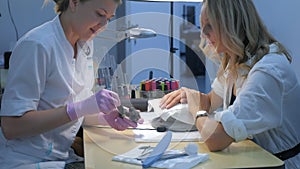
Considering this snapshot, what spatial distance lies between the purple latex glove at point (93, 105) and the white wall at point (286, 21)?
1162mm

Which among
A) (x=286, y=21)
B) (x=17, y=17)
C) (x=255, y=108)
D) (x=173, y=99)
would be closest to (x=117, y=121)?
(x=173, y=99)

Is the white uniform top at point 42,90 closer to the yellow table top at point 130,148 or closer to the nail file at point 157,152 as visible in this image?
the yellow table top at point 130,148

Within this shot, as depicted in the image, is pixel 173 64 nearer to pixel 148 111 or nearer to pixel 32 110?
pixel 148 111

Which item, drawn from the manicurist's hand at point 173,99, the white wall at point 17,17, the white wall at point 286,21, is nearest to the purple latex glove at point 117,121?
the manicurist's hand at point 173,99

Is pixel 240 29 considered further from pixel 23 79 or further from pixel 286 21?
pixel 286 21

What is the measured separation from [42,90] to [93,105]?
0.49 feet

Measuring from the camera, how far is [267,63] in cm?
101

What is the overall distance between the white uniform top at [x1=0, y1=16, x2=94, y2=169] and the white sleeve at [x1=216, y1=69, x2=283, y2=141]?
445mm

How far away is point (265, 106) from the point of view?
981 mm

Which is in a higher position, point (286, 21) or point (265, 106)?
point (286, 21)

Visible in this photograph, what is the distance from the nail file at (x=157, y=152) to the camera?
85 centimetres

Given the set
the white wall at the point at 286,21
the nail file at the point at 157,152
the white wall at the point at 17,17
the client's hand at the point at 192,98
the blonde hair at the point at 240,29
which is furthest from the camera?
the white wall at the point at 17,17

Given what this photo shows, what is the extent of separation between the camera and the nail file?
0.85 meters

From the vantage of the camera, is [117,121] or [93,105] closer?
[93,105]
